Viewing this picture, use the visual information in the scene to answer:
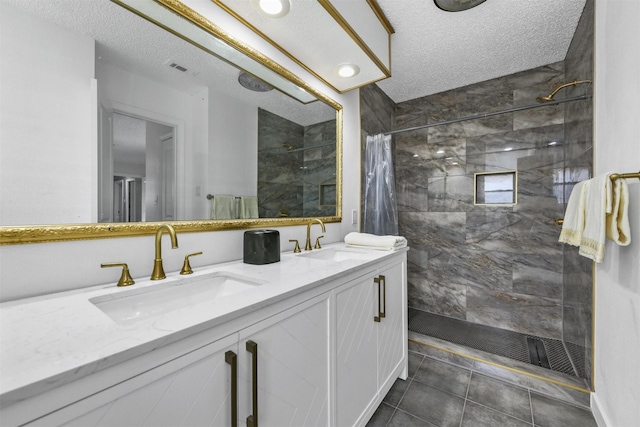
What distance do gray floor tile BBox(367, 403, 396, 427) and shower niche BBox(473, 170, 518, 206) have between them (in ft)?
6.45

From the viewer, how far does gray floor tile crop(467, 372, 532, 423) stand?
1.50 m

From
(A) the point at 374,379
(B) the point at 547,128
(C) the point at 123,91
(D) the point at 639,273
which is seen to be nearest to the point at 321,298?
(A) the point at 374,379

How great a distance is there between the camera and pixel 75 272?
32.3 inches

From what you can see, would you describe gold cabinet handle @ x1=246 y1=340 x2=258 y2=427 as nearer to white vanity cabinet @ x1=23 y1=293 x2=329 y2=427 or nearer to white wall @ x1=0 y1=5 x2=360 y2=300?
white vanity cabinet @ x1=23 y1=293 x2=329 y2=427

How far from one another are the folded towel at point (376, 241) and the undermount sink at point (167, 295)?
0.96 m

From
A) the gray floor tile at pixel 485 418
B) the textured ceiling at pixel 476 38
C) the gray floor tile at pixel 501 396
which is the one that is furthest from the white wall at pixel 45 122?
the gray floor tile at pixel 501 396

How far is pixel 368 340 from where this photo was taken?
131 centimetres

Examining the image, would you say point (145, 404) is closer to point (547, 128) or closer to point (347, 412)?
point (347, 412)

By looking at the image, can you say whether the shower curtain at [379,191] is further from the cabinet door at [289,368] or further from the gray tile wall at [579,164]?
the cabinet door at [289,368]

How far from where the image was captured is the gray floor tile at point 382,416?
1.43 m

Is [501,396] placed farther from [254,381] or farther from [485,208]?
[254,381]

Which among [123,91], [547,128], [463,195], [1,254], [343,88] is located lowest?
[1,254]

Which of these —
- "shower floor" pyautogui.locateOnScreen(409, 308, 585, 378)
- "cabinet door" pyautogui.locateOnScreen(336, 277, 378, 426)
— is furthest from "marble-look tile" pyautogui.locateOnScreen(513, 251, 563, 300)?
"cabinet door" pyautogui.locateOnScreen(336, 277, 378, 426)

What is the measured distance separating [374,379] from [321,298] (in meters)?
0.75
